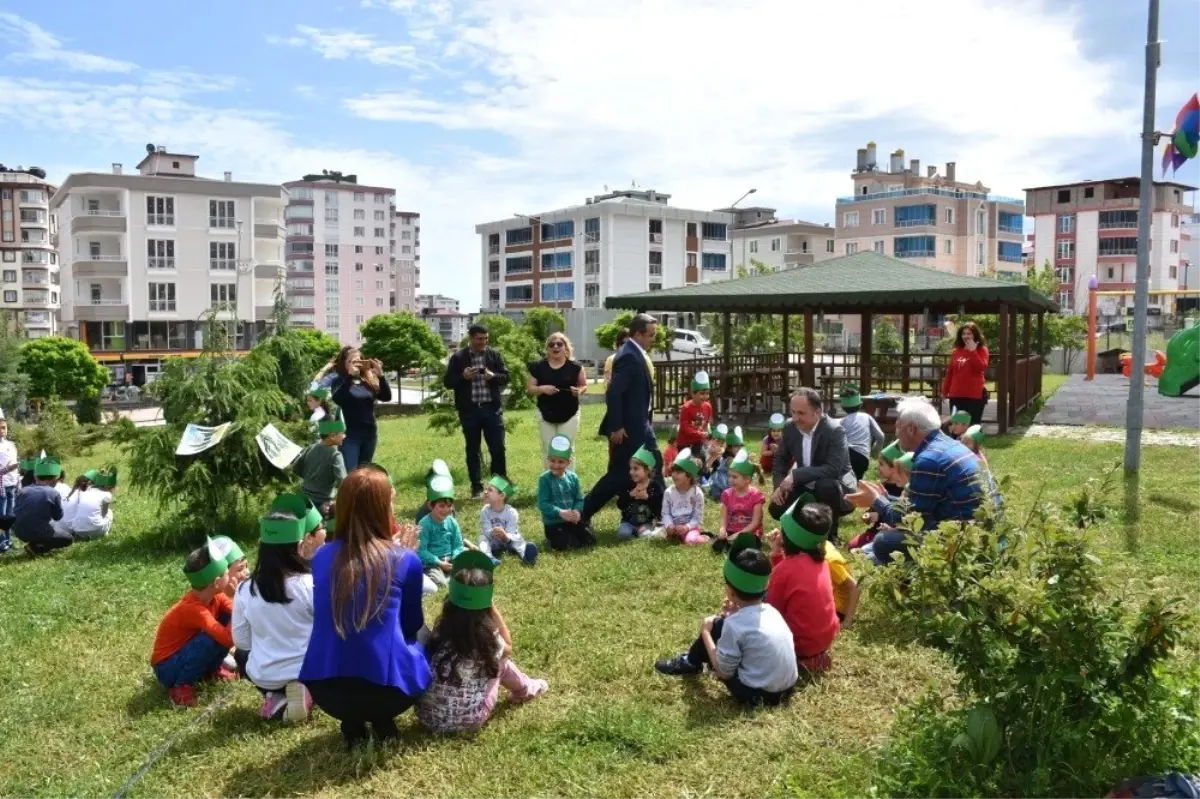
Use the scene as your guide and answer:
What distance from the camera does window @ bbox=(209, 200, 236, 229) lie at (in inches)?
2322

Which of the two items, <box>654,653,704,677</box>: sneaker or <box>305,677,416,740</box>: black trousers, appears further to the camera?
<box>654,653,704,677</box>: sneaker

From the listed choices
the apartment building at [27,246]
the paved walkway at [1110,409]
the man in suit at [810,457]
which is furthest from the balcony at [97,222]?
the man in suit at [810,457]

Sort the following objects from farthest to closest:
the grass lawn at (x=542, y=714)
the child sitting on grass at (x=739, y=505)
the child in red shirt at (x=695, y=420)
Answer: the child in red shirt at (x=695, y=420)
the child sitting on grass at (x=739, y=505)
the grass lawn at (x=542, y=714)

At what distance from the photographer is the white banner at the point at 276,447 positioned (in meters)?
8.52

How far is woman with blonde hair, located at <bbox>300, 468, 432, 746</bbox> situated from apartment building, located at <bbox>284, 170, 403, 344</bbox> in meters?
93.4

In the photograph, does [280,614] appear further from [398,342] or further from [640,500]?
[398,342]

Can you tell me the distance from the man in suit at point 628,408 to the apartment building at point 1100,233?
69.9 metres

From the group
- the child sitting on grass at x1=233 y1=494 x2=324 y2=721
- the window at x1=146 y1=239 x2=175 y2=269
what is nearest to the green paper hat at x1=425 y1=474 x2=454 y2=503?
the child sitting on grass at x1=233 y1=494 x2=324 y2=721

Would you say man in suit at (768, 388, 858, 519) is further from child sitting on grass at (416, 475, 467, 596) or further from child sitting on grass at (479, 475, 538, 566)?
child sitting on grass at (416, 475, 467, 596)

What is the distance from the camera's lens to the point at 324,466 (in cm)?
848

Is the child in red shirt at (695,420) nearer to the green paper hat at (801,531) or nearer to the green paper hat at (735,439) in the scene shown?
the green paper hat at (735,439)

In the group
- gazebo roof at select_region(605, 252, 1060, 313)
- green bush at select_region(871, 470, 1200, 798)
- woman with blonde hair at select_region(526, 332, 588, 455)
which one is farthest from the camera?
gazebo roof at select_region(605, 252, 1060, 313)

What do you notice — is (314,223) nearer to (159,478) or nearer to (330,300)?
(330,300)

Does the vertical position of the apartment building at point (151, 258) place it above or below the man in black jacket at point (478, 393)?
above
